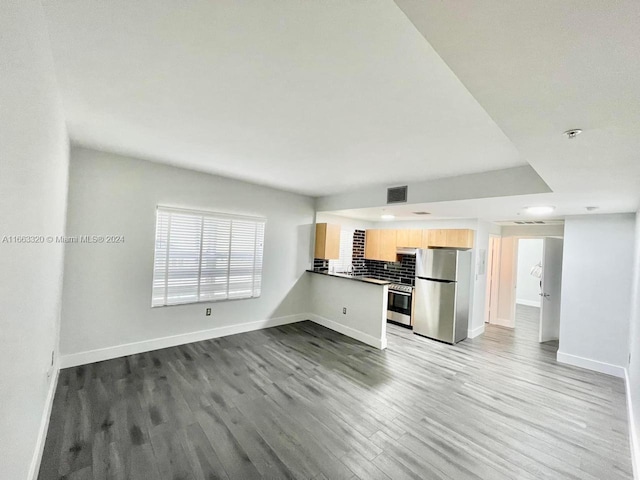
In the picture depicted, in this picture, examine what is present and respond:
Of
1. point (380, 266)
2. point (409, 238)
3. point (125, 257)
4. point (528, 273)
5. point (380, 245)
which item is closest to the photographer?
point (125, 257)

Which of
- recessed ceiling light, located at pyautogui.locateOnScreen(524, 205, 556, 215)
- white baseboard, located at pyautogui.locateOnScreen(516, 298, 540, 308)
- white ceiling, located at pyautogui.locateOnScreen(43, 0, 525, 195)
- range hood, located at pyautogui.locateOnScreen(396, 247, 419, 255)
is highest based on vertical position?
white ceiling, located at pyautogui.locateOnScreen(43, 0, 525, 195)

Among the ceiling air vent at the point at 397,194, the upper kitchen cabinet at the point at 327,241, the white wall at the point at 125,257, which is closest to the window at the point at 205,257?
the white wall at the point at 125,257

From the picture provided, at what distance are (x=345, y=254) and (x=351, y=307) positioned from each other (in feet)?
6.02

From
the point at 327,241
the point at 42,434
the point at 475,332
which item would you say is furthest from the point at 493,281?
the point at 42,434

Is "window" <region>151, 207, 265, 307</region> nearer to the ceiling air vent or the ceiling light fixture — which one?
the ceiling air vent

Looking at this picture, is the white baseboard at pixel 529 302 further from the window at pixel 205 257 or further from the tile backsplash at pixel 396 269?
the window at pixel 205 257

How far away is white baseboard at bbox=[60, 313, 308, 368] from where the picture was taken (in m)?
3.26

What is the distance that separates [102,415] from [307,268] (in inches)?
148

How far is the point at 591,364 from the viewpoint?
12.9 ft

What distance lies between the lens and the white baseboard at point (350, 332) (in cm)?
435

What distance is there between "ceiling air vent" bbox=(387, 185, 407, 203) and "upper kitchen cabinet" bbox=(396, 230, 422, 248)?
1948 mm

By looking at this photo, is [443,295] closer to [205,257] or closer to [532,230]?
[532,230]

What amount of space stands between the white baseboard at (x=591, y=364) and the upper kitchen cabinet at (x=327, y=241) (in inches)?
156

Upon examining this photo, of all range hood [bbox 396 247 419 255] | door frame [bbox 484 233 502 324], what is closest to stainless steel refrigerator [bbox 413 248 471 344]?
range hood [bbox 396 247 419 255]
